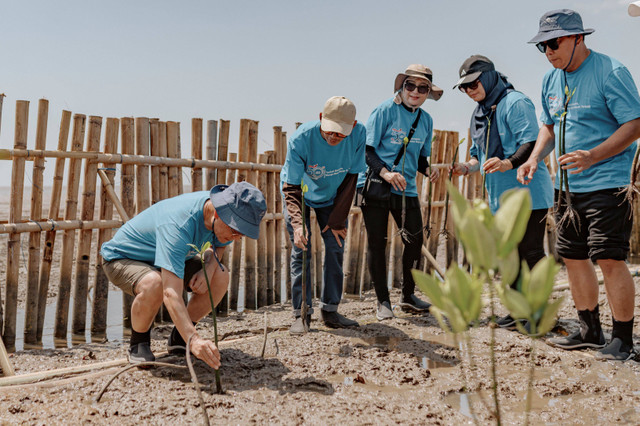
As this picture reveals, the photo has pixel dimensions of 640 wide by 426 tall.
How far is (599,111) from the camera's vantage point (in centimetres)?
309

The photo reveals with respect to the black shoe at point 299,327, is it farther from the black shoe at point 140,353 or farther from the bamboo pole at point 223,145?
the bamboo pole at point 223,145

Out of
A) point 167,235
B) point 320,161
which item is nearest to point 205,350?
point 167,235

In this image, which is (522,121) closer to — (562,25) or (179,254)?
(562,25)

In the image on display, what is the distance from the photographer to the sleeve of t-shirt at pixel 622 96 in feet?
9.75

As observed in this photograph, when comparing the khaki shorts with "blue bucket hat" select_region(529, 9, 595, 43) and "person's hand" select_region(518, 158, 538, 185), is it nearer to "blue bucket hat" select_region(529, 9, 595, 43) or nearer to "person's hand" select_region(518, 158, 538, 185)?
"person's hand" select_region(518, 158, 538, 185)

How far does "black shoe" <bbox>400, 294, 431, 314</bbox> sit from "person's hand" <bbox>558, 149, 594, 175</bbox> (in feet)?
6.14

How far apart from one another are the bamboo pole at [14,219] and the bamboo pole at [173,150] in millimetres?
1104

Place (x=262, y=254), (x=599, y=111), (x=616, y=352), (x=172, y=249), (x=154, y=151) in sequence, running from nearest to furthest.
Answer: (x=172, y=249), (x=599, y=111), (x=616, y=352), (x=154, y=151), (x=262, y=254)

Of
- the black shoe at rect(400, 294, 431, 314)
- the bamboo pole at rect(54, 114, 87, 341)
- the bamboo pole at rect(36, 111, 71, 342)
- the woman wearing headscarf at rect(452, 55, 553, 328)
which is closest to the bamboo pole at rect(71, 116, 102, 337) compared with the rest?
the bamboo pole at rect(54, 114, 87, 341)

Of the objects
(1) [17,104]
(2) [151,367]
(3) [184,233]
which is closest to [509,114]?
(3) [184,233]

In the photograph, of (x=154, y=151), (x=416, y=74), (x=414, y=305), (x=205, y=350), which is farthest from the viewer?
(x=154, y=151)

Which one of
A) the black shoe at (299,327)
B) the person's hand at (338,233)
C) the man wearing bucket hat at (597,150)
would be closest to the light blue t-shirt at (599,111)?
the man wearing bucket hat at (597,150)

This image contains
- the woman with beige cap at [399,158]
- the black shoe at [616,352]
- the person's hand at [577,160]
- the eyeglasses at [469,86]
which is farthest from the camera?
the woman with beige cap at [399,158]

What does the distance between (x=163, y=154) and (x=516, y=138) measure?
2.77 meters
